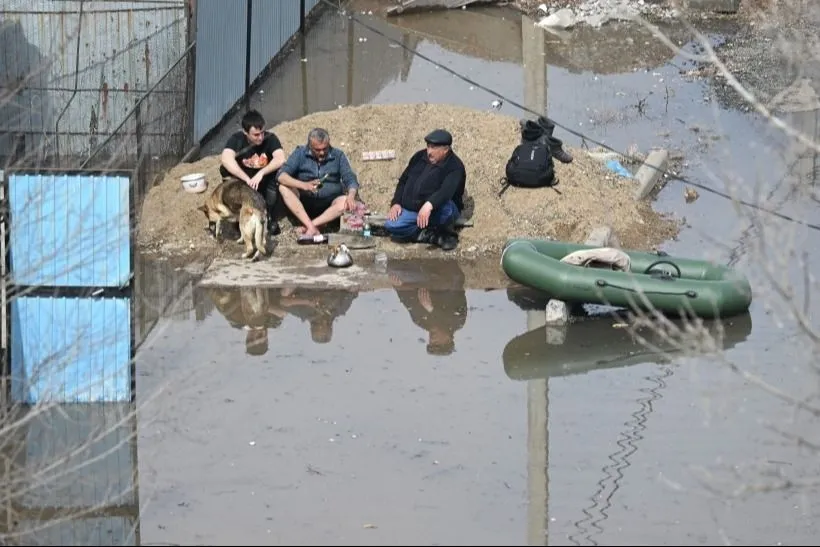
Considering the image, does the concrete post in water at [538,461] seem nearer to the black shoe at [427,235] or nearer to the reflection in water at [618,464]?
the reflection in water at [618,464]

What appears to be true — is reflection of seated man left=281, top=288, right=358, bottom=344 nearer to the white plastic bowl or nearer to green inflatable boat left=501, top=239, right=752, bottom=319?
green inflatable boat left=501, top=239, right=752, bottom=319

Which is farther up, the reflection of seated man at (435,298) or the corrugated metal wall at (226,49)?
the corrugated metal wall at (226,49)

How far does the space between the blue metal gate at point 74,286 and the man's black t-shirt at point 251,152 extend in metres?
4.09

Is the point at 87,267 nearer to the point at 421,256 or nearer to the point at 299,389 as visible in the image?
the point at 299,389

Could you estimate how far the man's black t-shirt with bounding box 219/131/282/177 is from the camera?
13.8 metres

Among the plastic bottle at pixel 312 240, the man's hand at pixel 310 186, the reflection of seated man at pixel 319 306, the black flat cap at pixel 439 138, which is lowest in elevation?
the reflection of seated man at pixel 319 306

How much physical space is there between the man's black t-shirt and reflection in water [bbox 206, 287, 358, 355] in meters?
1.74

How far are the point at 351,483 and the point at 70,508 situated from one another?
1.71 meters

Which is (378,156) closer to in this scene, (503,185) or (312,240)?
(503,185)

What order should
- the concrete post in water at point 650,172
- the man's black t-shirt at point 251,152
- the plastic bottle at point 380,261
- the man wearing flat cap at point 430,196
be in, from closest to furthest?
the plastic bottle at point 380,261 → the man wearing flat cap at point 430,196 → the man's black t-shirt at point 251,152 → the concrete post in water at point 650,172

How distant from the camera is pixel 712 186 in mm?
15422

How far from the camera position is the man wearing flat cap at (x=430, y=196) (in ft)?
43.9

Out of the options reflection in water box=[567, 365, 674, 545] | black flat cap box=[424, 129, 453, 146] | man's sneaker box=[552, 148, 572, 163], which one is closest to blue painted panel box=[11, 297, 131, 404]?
reflection in water box=[567, 365, 674, 545]

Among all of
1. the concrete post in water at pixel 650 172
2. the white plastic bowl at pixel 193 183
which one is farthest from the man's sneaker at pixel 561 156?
the white plastic bowl at pixel 193 183
